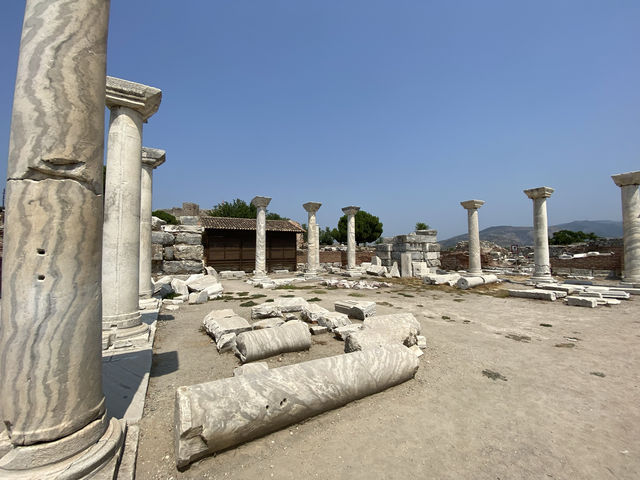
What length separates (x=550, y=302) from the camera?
32.4 feet

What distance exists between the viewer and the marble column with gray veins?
2480 mm

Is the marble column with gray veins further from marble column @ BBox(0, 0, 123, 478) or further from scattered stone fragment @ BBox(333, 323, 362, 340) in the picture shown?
→ scattered stone fragment @ BBox(333, 323, 362, 340)

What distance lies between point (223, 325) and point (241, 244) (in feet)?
57.3

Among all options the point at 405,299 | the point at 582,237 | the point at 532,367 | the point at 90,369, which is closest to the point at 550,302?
the point at 405,299

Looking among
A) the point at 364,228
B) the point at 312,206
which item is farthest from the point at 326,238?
the point at 312,206

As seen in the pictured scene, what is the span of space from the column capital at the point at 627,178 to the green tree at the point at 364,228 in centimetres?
3465

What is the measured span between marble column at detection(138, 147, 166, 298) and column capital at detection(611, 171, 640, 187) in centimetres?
1755

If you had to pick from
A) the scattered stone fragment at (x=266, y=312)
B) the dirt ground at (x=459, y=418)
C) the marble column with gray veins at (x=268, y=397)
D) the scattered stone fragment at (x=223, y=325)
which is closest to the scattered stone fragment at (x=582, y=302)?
the dirt ground at (x=459, y=418)

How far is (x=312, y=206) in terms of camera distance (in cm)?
1720

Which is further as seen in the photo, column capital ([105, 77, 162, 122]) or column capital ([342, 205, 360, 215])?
column capital ([342, 205, 360, 215])

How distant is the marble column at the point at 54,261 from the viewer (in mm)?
2021

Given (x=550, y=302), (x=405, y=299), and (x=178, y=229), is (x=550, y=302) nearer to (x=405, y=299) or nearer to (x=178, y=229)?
(x=405, y=299)

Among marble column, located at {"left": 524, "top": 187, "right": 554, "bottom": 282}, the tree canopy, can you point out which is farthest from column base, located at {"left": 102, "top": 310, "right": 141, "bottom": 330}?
the tree canopy

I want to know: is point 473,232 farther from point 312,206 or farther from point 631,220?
point 312,206
